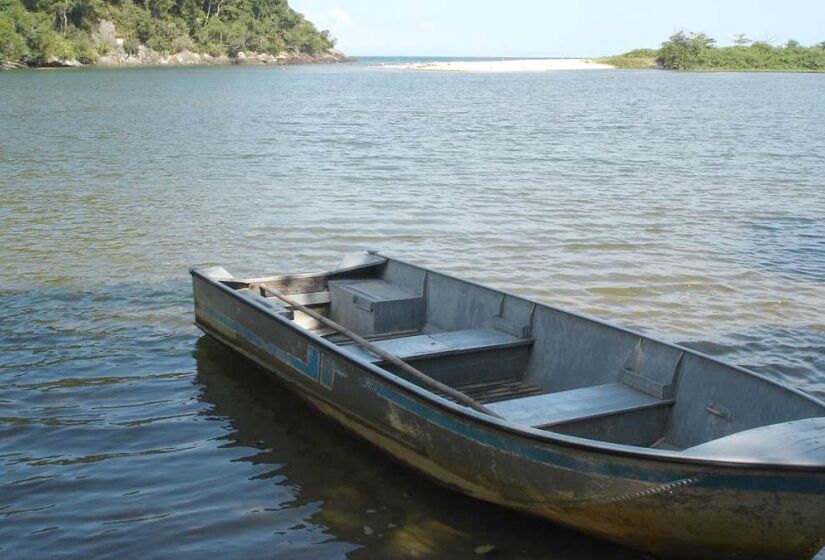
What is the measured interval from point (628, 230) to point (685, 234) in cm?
99

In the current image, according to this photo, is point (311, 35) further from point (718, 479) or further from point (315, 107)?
point (718, 479)

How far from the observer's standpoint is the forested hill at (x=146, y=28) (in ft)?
272

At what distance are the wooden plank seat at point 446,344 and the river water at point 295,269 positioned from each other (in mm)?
879

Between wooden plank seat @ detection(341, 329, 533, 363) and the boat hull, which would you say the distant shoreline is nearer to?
wooden plank seat @ detection(341, 329, 533, 363)

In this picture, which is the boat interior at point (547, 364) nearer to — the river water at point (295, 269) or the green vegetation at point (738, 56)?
the river water at point (295, 269)

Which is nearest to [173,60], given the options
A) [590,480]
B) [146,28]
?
[146,28]

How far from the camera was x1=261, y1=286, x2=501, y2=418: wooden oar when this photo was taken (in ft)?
21.5

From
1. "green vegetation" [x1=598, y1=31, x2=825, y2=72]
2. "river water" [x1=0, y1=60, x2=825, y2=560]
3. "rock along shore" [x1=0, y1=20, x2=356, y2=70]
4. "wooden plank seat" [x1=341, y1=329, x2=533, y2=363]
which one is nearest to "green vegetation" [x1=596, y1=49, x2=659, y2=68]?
"green vegetation" [x1=598, y1=31, x2=825, y2=72]

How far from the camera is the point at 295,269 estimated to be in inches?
531

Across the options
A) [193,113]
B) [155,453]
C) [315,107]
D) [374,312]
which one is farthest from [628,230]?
[315,107]

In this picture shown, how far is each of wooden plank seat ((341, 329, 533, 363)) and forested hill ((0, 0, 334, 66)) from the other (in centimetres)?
8059

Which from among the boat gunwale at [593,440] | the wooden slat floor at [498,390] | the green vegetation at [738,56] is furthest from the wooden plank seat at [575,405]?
the green vegetation at [738,56]

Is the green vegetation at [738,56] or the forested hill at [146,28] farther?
the green vegetation at [738,56]

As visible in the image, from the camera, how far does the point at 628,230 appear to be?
16359 millimetres
